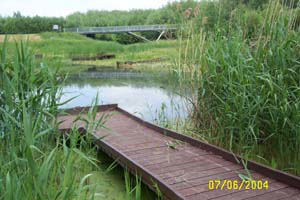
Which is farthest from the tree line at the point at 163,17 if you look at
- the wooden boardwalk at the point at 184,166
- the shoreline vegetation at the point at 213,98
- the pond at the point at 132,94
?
the wooden boardwalk at the point at 184,166

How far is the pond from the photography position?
14.6 ft

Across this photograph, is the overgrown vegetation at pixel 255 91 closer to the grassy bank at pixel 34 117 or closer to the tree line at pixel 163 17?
the tree line at pixel 163 17

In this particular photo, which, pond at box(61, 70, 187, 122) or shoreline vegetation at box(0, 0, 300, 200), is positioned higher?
shoreline vegetation at box(0, 0, 300, 200)

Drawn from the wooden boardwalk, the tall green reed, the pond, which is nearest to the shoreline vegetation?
the tall green reed

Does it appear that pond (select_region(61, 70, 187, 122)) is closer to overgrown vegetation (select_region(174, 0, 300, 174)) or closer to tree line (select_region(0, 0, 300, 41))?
overgrown vegetation (select_region(174, 0, 300, 174))

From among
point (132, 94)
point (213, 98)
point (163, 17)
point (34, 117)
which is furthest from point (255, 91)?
point (163, 17)

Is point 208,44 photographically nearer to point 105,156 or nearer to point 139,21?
point 105,156

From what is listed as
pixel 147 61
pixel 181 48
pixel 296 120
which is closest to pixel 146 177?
pixel 296 120

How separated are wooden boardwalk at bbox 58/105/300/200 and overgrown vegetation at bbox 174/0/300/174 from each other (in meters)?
0.20

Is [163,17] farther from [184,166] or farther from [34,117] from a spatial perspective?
[34,117]

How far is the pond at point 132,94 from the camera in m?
4.44

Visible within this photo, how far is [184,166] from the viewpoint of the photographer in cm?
233

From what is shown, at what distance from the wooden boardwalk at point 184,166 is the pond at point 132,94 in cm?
76

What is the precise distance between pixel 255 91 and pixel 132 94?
4.36 metres
